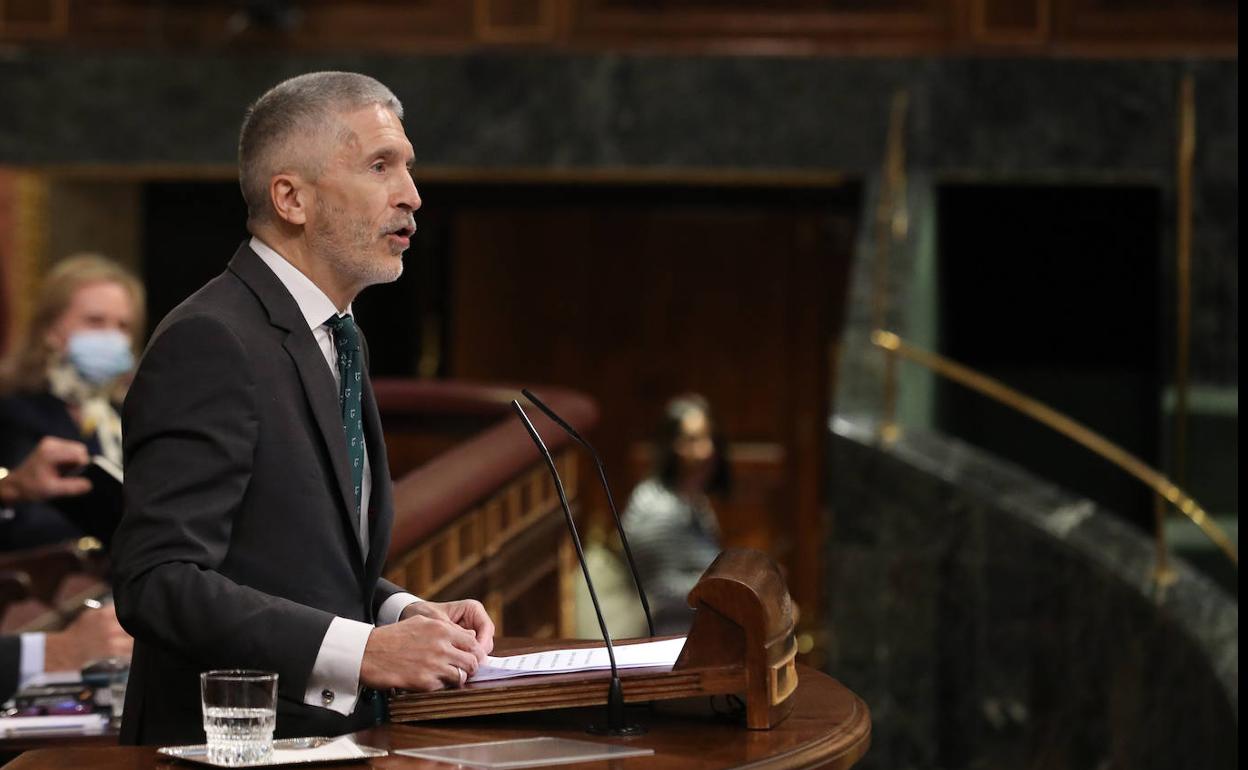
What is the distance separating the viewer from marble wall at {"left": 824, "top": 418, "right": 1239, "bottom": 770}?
5.33 meters

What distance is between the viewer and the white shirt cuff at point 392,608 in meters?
2.39

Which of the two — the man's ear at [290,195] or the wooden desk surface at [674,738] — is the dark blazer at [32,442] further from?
the wooden desk surface at [674,738]

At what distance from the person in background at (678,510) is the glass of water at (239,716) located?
4986mm

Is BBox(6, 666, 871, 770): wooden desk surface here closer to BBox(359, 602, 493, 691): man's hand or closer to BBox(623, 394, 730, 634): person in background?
BBox(359, 602, 493, 691): man's hand

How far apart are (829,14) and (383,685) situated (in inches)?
246

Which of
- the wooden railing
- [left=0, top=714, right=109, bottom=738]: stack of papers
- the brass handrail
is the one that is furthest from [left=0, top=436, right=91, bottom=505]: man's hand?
the brass handrail

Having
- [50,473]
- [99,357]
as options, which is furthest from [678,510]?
[50,473]

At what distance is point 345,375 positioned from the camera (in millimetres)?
2301

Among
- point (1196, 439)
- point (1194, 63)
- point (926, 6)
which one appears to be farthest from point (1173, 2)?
point (1196, 439)

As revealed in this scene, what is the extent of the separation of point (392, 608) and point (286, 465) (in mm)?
338

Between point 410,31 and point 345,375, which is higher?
point 410,31

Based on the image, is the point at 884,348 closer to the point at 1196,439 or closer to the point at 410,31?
the point at 1196,439

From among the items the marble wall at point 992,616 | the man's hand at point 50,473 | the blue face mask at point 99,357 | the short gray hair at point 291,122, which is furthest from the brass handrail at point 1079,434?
the short gray hair at point 291,122

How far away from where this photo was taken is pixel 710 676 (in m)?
2.03
